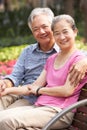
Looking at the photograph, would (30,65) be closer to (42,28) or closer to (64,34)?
(42,28)

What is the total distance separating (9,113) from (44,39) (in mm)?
1183

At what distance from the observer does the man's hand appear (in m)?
4.76

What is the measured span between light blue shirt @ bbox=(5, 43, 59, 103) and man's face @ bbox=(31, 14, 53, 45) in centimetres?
13

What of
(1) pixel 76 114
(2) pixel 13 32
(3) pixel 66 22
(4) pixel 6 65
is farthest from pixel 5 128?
(2) pixel 13 32

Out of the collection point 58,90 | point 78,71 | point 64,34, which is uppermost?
point 64,34

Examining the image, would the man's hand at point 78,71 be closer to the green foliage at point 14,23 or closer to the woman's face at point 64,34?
the woman's face at point 64,34

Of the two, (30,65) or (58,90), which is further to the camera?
(30,65)

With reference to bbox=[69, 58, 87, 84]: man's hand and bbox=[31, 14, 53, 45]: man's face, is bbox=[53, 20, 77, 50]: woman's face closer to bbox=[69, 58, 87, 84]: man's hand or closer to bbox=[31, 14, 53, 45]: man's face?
bbox=[69, 58, 87, 84]: man's hand

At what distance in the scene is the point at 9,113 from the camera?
15.6ft

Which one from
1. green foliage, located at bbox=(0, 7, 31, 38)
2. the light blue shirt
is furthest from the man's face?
green foliage, located at bbox=(0, 7, 31, 38)

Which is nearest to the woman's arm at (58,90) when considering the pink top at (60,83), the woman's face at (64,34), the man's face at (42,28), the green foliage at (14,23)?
the pink top at (60,83)

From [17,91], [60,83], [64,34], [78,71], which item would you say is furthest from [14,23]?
[78,71]

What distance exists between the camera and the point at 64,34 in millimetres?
5047

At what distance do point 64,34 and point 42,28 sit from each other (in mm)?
634
